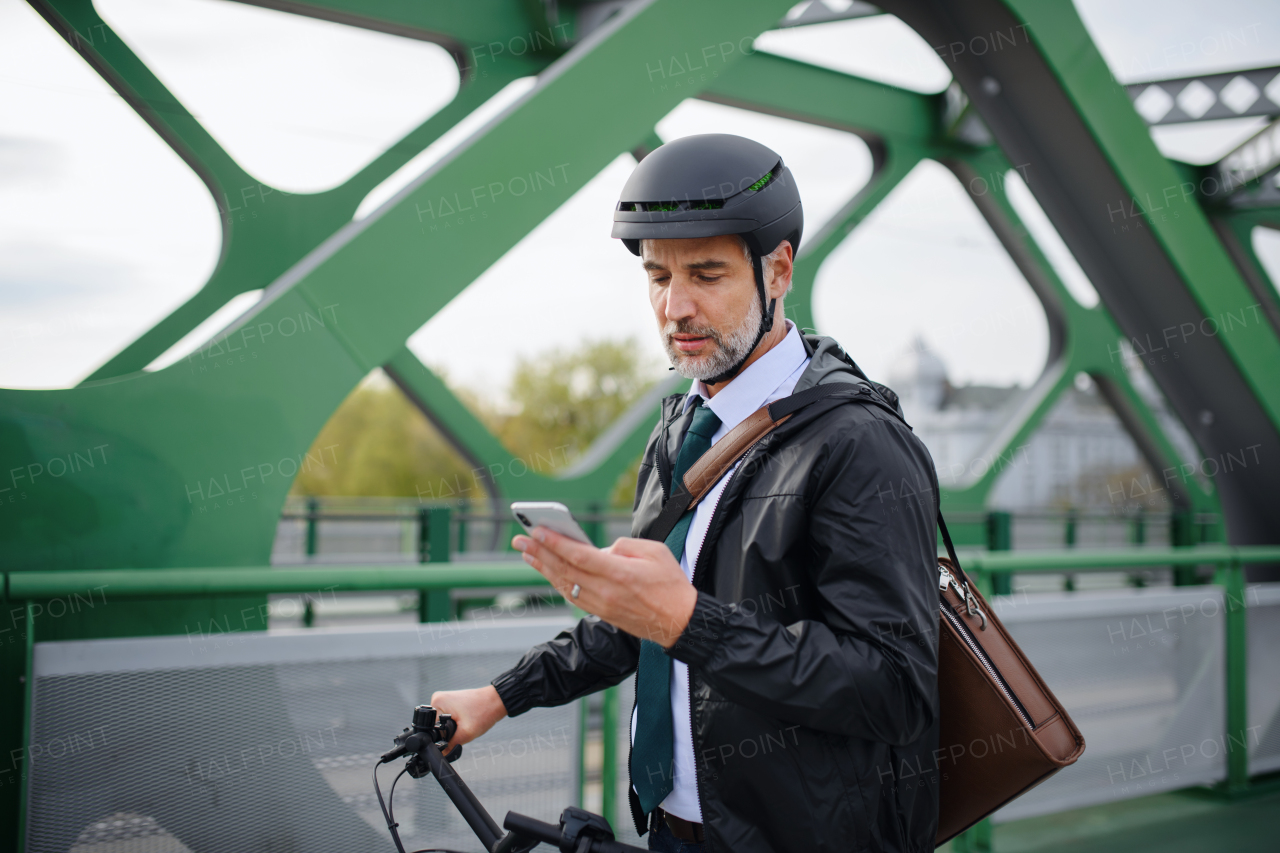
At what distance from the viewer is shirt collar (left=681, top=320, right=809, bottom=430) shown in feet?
5.66

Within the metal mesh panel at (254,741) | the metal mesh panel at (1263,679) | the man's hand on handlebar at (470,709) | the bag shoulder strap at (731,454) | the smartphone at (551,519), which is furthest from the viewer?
the metal mesh panel at (1263,679)

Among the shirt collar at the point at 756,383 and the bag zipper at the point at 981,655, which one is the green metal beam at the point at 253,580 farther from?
the bag zipper at the point at 981,655

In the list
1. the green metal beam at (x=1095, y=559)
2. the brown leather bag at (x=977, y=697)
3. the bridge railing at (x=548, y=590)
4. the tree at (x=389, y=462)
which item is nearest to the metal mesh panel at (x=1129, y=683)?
the bridge railing at (x=548, y=590)

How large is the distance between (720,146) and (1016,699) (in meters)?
1.21

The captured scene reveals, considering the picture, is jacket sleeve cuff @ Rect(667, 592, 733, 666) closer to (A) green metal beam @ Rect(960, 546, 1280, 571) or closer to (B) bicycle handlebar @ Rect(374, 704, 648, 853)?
(B) bicycle handlebar @ Rect(374, 704, 648, 853)

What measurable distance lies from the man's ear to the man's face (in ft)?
0.18

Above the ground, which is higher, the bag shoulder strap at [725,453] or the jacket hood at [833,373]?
the jacket hood at [833,373]

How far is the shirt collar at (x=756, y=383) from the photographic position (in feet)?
5.66

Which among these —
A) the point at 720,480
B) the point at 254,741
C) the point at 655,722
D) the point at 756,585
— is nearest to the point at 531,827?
the point at 655,722

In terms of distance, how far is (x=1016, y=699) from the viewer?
1650mm

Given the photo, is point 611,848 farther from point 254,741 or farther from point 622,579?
point 254,741

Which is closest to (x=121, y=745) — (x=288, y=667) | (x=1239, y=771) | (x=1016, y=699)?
(x=288, y=667)

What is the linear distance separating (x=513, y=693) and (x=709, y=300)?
36.4 inches

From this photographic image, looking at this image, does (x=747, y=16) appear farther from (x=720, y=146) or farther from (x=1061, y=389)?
(x=1061, y=389)
